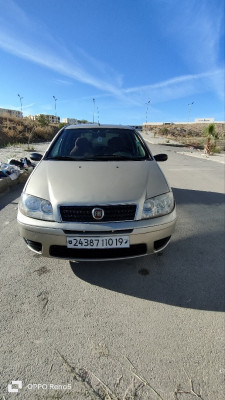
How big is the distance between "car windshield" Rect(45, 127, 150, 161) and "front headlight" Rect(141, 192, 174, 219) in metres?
0.95

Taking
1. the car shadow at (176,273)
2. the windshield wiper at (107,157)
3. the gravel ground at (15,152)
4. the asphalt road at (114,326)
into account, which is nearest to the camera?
the asphalt road at (114,326)

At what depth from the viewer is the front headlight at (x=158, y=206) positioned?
7.43 ft

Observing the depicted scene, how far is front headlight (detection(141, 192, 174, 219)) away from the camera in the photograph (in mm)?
2264

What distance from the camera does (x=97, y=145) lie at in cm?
352

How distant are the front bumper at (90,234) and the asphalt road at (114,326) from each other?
352 mm

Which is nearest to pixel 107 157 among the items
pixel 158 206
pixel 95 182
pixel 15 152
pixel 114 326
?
pixel 95 182

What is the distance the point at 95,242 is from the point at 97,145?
72.6 inches

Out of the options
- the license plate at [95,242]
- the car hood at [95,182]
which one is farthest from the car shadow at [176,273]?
the car hood at [95,182]

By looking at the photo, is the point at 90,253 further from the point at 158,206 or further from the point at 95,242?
the point at 158,206

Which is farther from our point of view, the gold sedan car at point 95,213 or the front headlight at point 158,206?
the front headlight at point 158,206

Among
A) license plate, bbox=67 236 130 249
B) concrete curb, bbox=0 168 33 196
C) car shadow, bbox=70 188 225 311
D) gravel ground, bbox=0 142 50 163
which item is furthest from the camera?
gravel ground, bbox=0 142 50 163

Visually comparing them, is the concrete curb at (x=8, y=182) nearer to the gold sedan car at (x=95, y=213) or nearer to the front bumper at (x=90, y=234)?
the gold sedan car at (x=95, y=213)

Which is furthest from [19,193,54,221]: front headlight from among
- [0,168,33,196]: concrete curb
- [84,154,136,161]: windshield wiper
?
[0,168,33,196]: concrete curb

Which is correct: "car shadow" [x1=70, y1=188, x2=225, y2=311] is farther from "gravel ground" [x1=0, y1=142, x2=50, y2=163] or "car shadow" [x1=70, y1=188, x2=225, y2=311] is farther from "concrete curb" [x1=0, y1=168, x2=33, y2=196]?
"gravel ground" [x1=0, y1=142, x2=50, y2=163]
